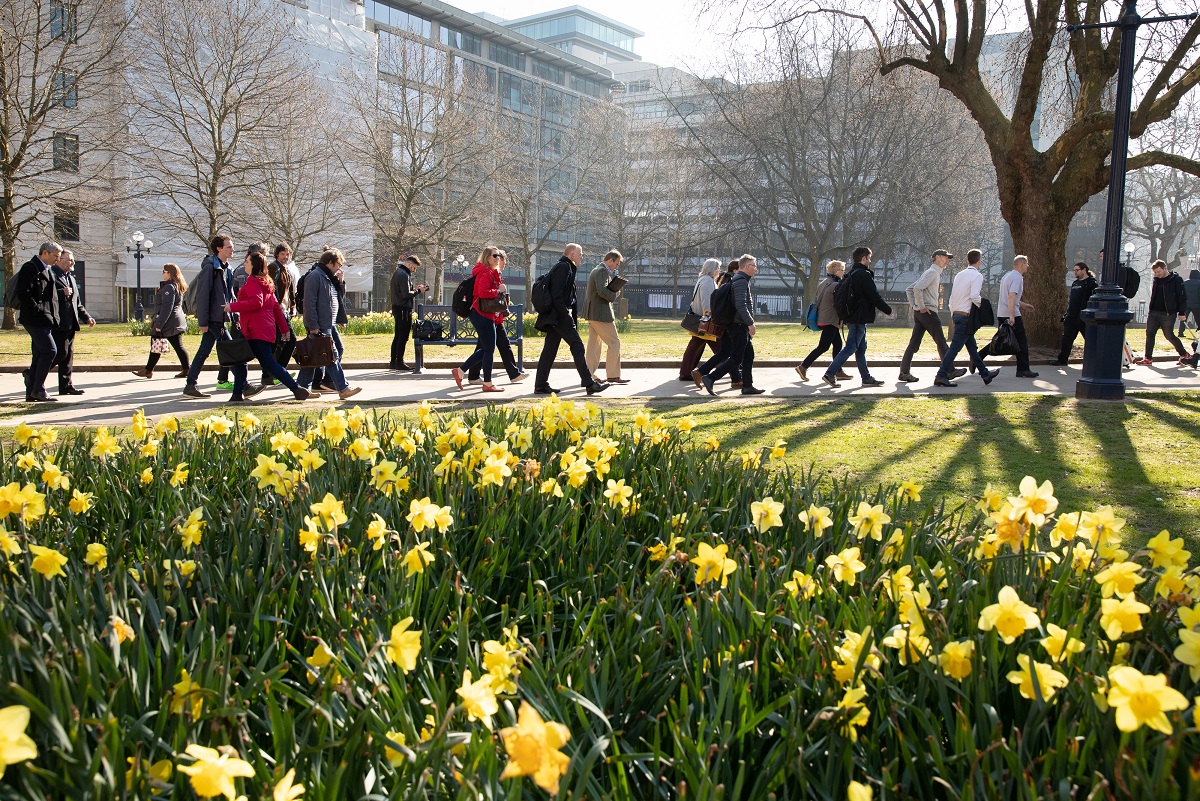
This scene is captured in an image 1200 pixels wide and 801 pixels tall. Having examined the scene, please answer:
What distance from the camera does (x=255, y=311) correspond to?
34.8 feet

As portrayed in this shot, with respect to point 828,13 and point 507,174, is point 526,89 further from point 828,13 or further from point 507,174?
point 828,13

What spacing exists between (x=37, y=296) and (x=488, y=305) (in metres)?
4.98

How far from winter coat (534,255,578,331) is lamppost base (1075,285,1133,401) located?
225 inches

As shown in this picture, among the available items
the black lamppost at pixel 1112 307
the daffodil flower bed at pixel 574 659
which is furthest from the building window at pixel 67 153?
the daffodil flower bed at pixel 574 659

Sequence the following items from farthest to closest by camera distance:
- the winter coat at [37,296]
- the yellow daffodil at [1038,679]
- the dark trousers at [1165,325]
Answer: the dark trousers at [1165,325] < the winter coat at [37,296] < the yellow daffodil at [1038,679]

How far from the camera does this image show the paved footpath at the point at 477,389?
9.92 metres

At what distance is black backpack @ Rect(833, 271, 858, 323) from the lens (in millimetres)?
11938

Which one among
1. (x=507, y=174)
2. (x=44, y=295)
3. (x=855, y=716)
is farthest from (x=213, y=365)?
(x=507, y=174)

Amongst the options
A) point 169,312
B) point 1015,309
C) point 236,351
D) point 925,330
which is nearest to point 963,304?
point 925,330

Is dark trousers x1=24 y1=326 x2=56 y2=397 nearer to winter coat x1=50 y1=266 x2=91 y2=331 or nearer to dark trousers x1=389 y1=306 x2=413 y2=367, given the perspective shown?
winter coat x1=50 y1=266 x2=91 y2=331

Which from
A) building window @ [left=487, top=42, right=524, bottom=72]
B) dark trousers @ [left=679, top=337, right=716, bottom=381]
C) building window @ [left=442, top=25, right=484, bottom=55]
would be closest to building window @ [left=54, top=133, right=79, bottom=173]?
dark trousers @ [left=679, top=337, right=716, bottom=381]

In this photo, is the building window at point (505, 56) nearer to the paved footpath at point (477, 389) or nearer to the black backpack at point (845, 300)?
the paved footpath at point (477, 389)

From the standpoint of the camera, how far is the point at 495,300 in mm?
11609

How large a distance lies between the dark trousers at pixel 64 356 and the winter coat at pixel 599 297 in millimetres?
6042
